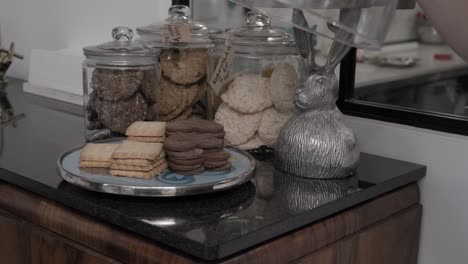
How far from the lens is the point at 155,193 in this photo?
2.78 feet

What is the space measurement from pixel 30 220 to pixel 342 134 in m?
0.48

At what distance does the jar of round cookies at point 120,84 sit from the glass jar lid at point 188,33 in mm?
65

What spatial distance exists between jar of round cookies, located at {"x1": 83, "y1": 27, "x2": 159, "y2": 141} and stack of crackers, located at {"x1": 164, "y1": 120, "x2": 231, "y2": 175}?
16 cm

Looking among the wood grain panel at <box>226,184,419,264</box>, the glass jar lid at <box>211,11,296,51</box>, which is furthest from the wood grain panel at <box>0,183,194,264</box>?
the glass jar lid at <box>211,11,296,51</box>

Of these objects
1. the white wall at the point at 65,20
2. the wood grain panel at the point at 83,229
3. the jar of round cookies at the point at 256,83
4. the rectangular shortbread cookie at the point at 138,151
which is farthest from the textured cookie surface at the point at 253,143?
the white wall at the point at 65,20

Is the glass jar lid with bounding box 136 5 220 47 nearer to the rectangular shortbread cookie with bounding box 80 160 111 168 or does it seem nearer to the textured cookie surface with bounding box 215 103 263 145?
the textured cookie surface with bounding box 215 103 263 145

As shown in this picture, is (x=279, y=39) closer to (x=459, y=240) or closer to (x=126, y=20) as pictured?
(x=459, y=240)

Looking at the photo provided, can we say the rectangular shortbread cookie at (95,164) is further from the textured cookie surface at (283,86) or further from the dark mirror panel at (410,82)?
the dark mirror panel at (410,82)

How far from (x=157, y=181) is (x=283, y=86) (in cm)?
30

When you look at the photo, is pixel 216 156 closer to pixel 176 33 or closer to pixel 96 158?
pixel 96 158

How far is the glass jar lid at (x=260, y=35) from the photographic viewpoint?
1.09 metres

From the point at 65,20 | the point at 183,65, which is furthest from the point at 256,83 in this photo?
the point at 65,20

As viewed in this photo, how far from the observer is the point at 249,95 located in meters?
1.08

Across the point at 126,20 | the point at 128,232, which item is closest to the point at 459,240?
the point at 128,232
